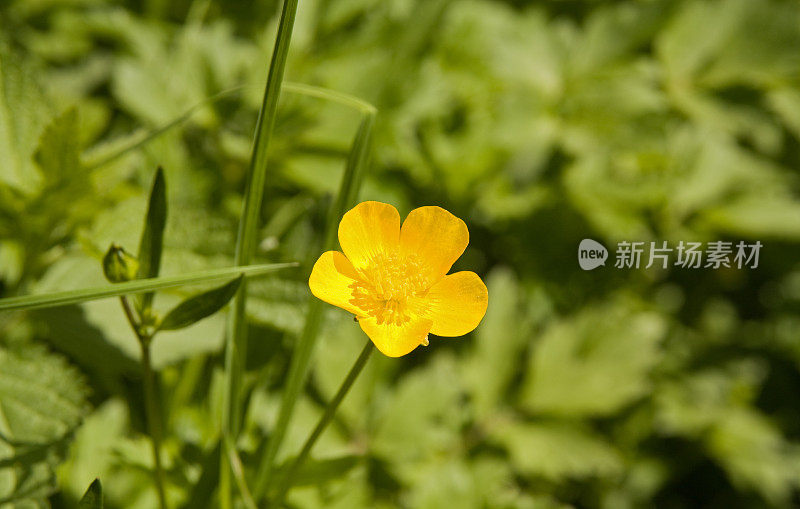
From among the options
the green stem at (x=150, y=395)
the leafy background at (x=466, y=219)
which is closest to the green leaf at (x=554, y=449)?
the leafy background at (x=466, y=219)

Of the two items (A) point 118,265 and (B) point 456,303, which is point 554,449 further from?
(A) point 118,265

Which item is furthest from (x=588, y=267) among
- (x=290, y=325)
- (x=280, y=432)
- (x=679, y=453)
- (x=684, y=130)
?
(x=280, y=432)

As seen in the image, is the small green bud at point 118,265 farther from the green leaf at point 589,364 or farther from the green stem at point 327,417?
the green leaf at point 589,364

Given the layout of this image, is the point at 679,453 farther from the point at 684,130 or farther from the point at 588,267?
the point at 684,130

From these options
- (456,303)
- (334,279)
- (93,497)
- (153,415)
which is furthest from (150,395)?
(456,303)

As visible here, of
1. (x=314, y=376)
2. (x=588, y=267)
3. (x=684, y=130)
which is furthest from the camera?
(x=684, y=130)

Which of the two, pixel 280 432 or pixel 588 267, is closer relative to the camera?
pixel 280 432

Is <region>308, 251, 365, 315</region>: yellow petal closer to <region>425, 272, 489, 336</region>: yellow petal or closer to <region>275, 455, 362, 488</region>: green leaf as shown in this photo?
<region>425, 272, 489, 336</region>: yellow petal
